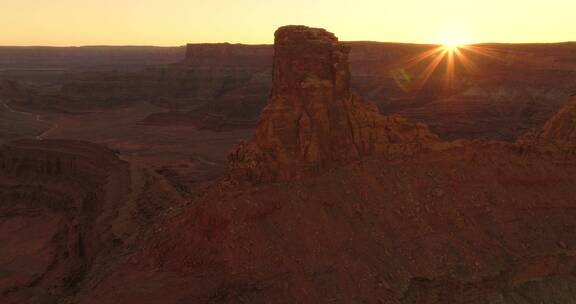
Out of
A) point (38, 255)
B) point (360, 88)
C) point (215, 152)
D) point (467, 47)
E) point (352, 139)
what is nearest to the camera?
point (352, 139)

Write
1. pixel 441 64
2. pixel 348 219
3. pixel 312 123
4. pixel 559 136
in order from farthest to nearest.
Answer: pixel 441 64
pixel 559 136
pixel 312 123
pixel 348 219

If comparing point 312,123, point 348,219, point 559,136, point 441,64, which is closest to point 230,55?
point 441,64

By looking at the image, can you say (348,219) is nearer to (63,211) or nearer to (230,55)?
(63,211)

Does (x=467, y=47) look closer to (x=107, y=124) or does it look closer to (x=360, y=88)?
(x=360, y=88)

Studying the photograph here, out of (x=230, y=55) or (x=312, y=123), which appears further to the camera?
(x=230, y=55)

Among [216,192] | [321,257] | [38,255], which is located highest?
[216,192]

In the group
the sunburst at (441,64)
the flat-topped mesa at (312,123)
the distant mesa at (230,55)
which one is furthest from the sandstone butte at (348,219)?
the distant mesa at (230,55)

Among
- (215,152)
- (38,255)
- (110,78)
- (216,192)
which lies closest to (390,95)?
(215,152)
